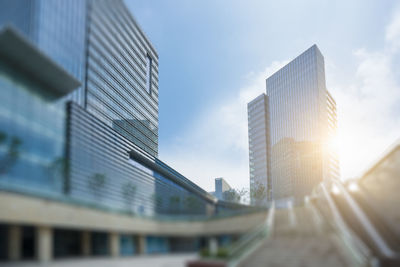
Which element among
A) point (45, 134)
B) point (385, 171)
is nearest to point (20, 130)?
point (45, 134)

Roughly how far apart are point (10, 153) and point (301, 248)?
76.9 feet

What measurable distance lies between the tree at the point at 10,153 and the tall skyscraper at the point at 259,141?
120 metres

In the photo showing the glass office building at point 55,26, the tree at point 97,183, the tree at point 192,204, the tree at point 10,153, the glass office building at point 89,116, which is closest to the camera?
the tree at point 10,153

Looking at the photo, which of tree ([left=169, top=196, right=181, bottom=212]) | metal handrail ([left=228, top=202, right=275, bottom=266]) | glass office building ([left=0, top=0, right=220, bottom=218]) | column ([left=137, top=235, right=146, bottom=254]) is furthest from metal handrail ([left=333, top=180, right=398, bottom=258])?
tree ([left=169, top=196, right=181, bottom=212])

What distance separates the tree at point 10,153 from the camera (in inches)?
1195

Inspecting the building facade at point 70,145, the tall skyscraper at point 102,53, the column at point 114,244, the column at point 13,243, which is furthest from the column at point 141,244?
the tall skyscraper at point 102,53

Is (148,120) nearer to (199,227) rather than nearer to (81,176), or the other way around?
(81,176)

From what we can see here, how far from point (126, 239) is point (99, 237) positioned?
2.57 metres

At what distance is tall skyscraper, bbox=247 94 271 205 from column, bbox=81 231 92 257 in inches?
4474

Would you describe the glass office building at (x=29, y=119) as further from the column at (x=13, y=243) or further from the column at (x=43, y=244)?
the column at (x=13, y=243)

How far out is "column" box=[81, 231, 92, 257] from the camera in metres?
35.7

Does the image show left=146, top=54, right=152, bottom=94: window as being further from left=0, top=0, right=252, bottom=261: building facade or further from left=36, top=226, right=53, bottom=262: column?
left=36, top=226, right=53, bottom=262: column

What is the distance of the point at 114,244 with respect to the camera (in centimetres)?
3494

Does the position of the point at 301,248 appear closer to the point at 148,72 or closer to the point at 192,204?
the point at 192,204
